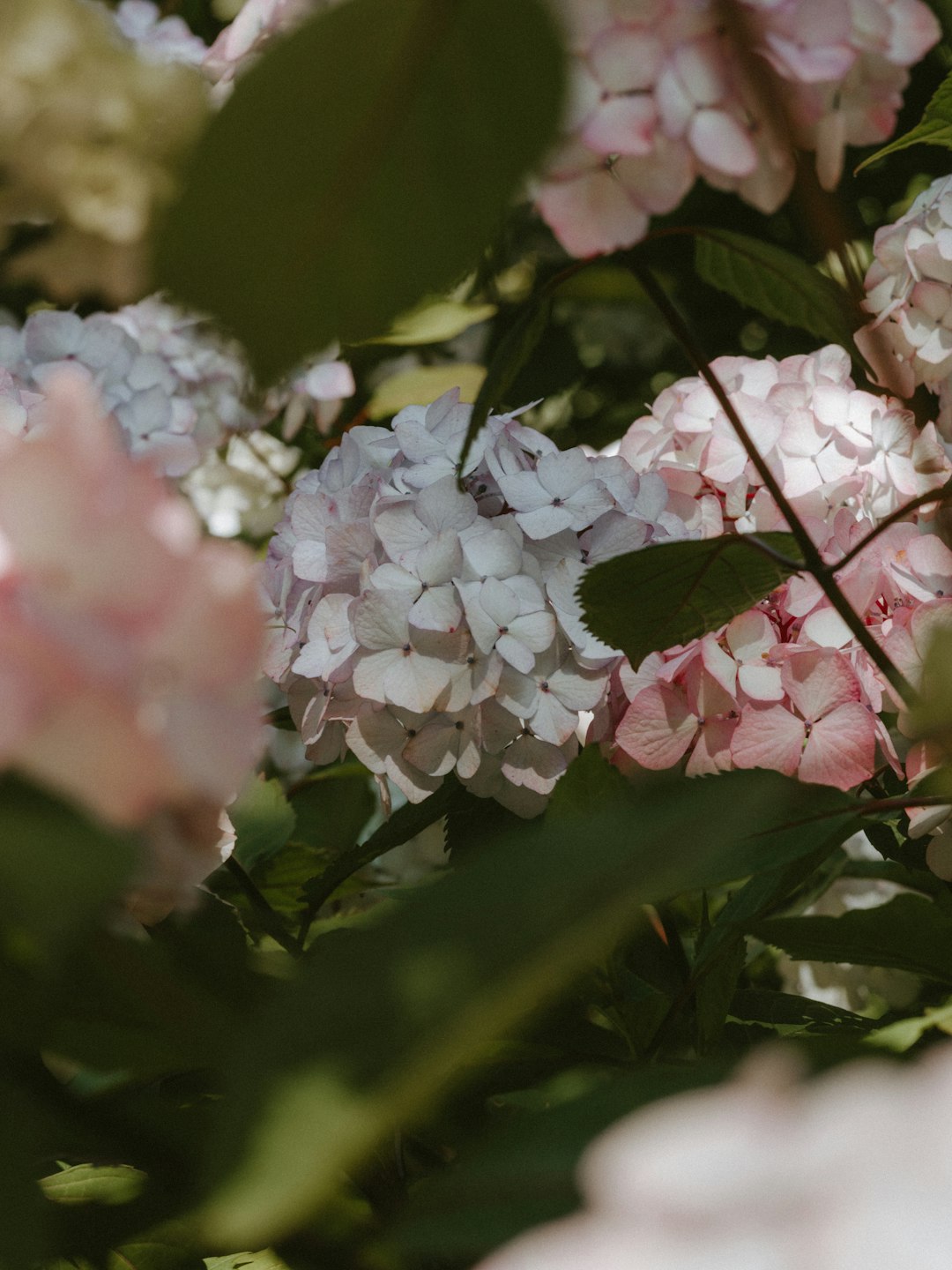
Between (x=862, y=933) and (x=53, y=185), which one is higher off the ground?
(x=53, y=185)

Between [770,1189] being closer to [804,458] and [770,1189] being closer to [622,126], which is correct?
[622,126]

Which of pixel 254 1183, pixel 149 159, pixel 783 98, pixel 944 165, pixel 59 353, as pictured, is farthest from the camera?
pixel 944 165

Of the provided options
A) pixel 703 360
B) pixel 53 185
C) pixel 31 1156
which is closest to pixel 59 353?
pixel 53 185

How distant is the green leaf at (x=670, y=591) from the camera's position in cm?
43

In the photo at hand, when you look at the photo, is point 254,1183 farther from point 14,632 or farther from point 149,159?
point 149,159

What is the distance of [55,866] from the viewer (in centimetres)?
14

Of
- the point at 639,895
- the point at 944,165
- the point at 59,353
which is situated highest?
the point at 639,895

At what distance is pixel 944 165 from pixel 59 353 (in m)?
0.77

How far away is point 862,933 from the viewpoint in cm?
35

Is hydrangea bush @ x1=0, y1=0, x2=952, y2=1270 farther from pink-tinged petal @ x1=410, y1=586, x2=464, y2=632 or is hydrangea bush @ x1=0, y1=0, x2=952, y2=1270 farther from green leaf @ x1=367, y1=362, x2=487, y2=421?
green leaf @ x1=367, y1=362, x2=487, y2=421

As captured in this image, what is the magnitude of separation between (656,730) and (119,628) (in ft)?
1.29

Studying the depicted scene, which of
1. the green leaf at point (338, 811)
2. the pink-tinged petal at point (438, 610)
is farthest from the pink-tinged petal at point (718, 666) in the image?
the green leaf at point (338, 811)

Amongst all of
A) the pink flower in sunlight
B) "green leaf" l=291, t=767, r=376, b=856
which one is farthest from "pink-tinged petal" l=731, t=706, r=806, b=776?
"green leaf" l=291, t=767, r=376, b=856

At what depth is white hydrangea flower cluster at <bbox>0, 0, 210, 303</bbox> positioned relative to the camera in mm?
467
